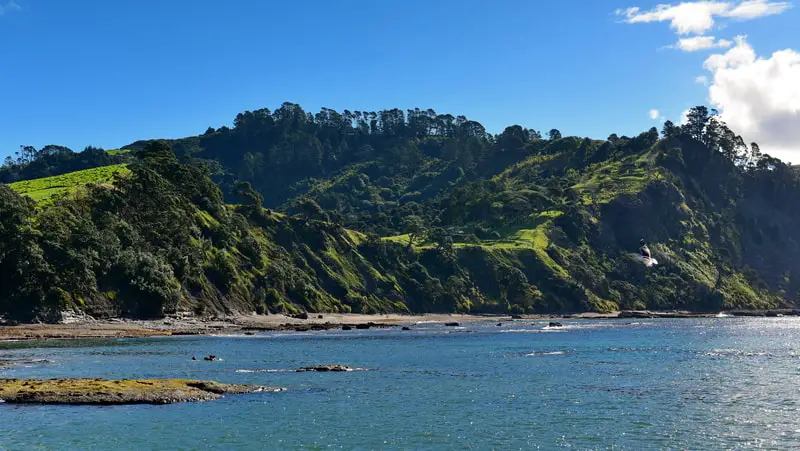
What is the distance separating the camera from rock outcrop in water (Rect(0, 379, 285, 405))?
44000mm

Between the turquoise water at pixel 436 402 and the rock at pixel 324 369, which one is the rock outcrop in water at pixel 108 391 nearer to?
the turquoise water at pixel 436 402

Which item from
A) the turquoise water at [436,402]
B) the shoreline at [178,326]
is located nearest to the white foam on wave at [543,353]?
the turquoise water at [436,402]

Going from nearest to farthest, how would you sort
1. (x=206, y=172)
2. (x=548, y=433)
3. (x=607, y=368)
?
1. (x=548, y=433)
2. (x=607, y=368)
3. (x=206, y=172)

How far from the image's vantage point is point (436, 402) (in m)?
48.3

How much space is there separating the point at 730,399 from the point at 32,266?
95.3 metres

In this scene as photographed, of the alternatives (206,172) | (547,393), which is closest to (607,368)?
(547,393)

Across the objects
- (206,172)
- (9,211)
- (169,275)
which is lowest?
(169,275)

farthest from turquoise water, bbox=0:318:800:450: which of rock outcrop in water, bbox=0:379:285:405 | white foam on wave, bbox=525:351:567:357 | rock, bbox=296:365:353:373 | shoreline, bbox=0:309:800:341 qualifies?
shoreline, bbox=0:309:800:341

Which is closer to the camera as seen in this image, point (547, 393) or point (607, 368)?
point (547, 393)

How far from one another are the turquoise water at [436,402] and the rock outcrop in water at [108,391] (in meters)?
1.50

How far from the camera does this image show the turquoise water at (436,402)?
35.8 m

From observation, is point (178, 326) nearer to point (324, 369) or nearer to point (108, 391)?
point (324, 369)

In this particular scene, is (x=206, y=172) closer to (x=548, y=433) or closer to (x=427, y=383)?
(x=427, y=383)

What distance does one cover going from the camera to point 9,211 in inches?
4247
